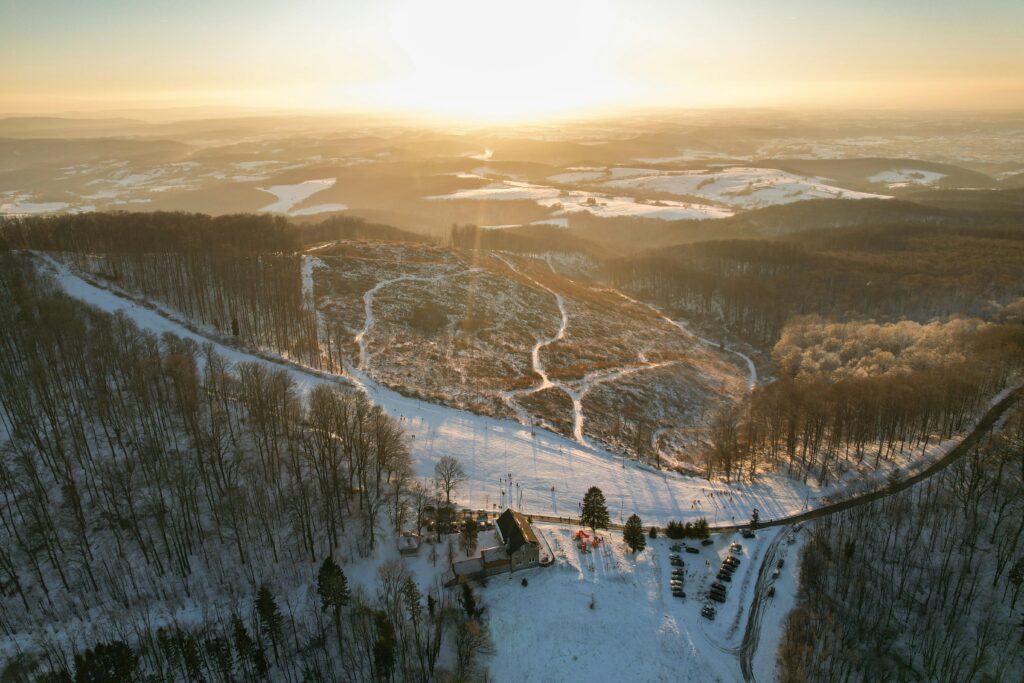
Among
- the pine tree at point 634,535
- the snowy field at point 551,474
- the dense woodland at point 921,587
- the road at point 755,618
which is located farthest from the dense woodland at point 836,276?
the pine tree at point 634,535

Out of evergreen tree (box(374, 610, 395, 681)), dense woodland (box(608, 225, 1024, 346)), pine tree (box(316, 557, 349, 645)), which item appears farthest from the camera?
dense woodland (box(608, 225, 1024, 346))

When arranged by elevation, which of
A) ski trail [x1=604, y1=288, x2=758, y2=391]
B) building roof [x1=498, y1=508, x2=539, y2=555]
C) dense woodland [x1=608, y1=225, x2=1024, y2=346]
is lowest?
ski trail [x1=604, y1=288, x2=758, y2=391]

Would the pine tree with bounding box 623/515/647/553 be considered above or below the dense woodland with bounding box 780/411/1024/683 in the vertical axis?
above

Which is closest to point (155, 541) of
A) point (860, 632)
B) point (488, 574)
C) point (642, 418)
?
point (488, 574)

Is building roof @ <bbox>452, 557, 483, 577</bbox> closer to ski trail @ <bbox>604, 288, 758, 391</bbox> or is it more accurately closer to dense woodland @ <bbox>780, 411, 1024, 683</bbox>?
dense woodland @ <bbox>780, 411, 1024, 683</bbox>

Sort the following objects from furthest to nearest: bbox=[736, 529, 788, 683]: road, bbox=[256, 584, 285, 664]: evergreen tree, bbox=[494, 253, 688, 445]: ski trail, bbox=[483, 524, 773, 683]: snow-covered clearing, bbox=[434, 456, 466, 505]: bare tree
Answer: bbox=[494, 253, 688, 445]: ski trail < bbox=[434, 456, 466, 505]: bare tree < bbox=[736, 529, 788, 683]: road < bbox=[483, 524, 773, 683]: snow-covered clearing < bbox=[256, 584, 285, 664]: evergreen tree

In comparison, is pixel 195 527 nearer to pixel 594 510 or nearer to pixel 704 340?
pixel 594 510


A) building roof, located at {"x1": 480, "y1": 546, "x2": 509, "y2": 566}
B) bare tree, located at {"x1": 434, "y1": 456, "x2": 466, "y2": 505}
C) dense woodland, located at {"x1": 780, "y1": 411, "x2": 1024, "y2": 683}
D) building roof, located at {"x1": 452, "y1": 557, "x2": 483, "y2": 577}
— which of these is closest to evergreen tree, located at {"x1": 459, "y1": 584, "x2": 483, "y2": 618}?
building roof, located at {"x1": 452, "y1": 557, "x2": 483, "y2": 577}

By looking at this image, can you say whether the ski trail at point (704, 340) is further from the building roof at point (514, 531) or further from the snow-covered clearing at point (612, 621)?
the building roof at point (514, 531)
